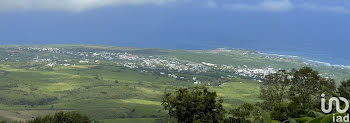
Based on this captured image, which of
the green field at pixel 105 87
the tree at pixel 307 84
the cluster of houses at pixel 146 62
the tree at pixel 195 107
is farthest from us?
the cluster of houses at pixel 146 62

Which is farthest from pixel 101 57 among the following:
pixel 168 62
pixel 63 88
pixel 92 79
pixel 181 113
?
pixel 181 113

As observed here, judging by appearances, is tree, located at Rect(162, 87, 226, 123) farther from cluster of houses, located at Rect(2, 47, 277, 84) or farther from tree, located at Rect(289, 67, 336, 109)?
cluster of houses, located at Rect(2, 47, 277, 84)

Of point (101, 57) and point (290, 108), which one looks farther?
point (101, 57)

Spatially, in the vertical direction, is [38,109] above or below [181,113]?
below

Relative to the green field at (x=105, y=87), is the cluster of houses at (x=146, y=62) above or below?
above

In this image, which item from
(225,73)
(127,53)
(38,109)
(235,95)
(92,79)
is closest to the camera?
(38,109)

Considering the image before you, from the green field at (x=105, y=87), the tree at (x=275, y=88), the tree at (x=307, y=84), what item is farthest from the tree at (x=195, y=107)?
the green field at (x=105, y=87)

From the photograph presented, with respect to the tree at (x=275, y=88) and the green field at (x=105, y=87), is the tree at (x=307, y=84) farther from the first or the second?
the green field at (x=105, y=87)

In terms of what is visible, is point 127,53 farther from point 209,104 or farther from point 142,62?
point 209,104

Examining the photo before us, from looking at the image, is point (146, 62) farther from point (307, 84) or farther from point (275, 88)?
point (307, 84)
